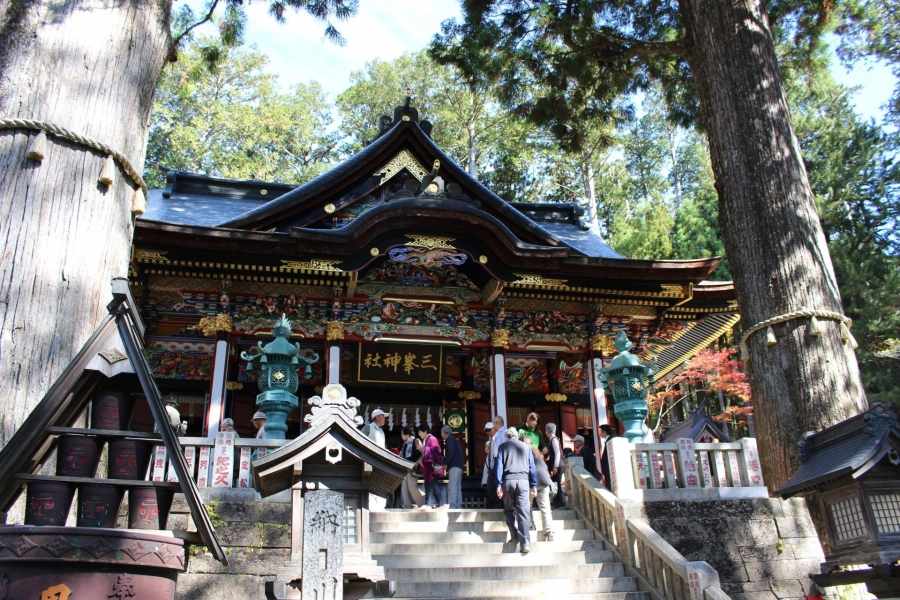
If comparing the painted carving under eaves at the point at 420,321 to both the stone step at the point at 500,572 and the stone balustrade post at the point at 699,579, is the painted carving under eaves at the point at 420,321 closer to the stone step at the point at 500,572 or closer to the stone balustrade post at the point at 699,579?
the stone step at the point at 500,572

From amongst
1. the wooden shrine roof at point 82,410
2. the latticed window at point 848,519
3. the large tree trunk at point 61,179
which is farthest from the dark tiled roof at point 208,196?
the latticed window at point 848,519

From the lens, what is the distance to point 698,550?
7109 mm

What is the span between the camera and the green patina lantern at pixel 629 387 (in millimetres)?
8688

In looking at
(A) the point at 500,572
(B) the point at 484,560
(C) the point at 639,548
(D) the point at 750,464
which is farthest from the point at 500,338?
(A) the point at 500,572

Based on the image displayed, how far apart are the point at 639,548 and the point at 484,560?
146 centimetres

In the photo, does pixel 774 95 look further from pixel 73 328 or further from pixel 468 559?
pixel 73 328

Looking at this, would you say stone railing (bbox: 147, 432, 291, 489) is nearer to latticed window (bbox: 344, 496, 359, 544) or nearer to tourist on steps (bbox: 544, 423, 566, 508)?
latticed window (bbox: 344, 496, 359, 544)

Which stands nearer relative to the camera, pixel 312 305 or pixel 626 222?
pixel 312 305

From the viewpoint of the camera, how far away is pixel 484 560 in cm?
687

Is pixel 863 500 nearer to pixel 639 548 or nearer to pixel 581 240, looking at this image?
pixel 639 548

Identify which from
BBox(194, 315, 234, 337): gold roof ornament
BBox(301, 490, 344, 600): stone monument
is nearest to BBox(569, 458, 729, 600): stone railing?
BBox(301, 490, 344, 600): stone monument

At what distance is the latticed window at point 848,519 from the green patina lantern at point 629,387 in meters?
3.65

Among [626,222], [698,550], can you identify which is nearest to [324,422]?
[698,550]

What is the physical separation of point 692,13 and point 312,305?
22.0ft
